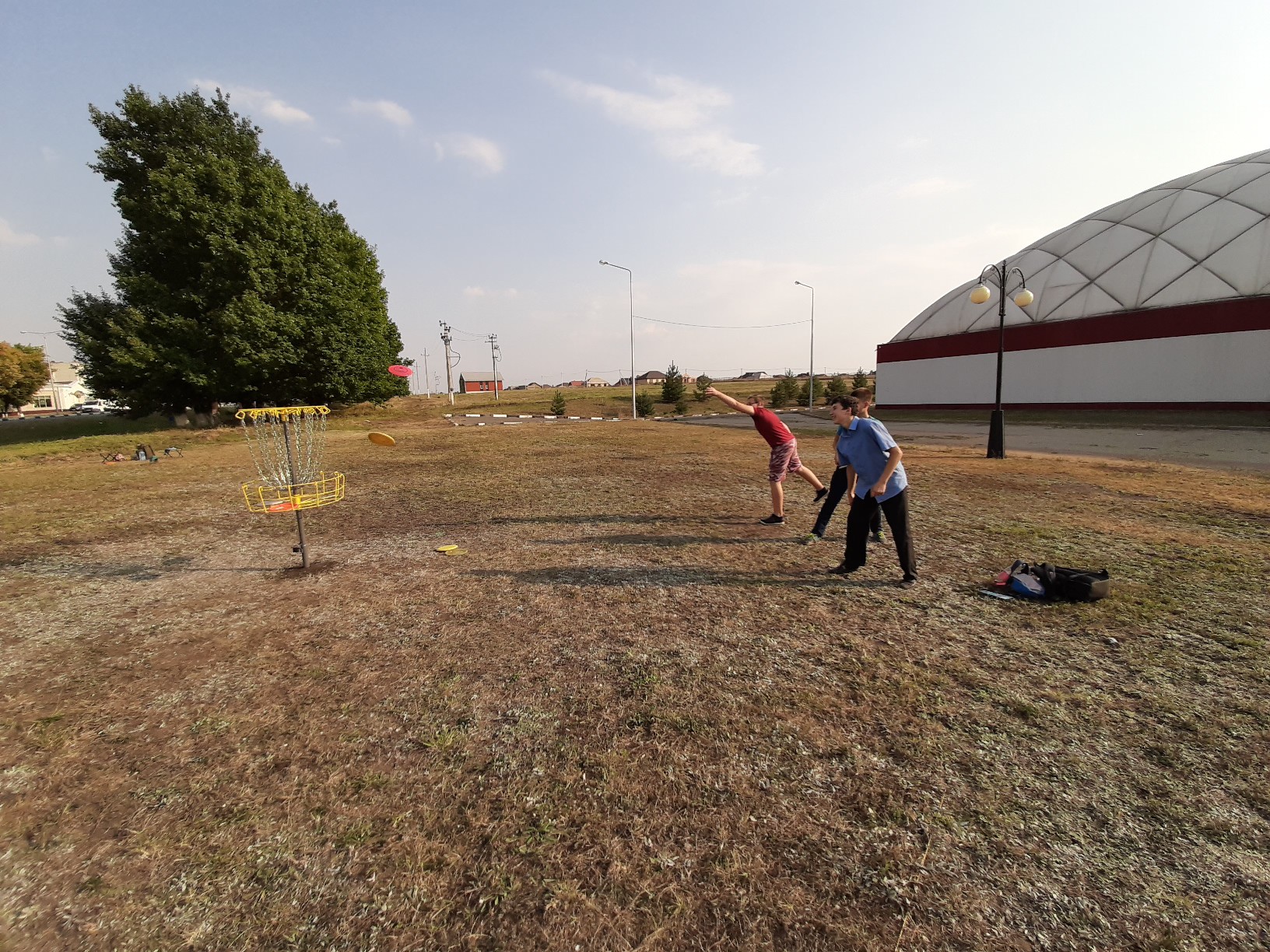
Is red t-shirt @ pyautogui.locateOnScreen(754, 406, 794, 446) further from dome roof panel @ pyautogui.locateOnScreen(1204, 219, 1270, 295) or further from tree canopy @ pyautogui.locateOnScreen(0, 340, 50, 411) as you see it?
tree canopy @ pyautogui.locateOnScreen(0, 340, 50, 411)

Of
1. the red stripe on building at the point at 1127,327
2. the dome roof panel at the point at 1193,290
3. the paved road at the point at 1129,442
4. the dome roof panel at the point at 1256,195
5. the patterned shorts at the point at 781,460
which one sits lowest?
the paved road at the point at 1129,442

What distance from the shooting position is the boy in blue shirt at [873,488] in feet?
17.6

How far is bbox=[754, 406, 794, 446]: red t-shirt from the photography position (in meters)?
7.93

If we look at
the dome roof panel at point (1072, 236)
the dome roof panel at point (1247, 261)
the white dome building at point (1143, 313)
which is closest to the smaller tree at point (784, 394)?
the white dome building at point (1143, 313)

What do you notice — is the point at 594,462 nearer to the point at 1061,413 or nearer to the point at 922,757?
the point at 922,757

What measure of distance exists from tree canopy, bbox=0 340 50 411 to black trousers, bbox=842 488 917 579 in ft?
255

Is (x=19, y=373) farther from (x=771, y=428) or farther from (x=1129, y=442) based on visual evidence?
(x=1129, y=442)

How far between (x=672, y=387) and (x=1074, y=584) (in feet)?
142

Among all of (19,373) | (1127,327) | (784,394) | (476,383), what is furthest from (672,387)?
(476,383)

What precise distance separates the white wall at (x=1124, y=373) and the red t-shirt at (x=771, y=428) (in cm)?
2147

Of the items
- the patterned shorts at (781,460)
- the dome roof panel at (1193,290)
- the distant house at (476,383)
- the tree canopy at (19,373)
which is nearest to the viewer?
the patterned shorts at (781,460)

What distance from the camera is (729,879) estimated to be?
7.22 ft

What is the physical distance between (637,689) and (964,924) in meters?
2.13

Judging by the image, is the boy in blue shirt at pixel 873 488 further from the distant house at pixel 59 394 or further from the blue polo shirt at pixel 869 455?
the distant house at pixel 59 394
